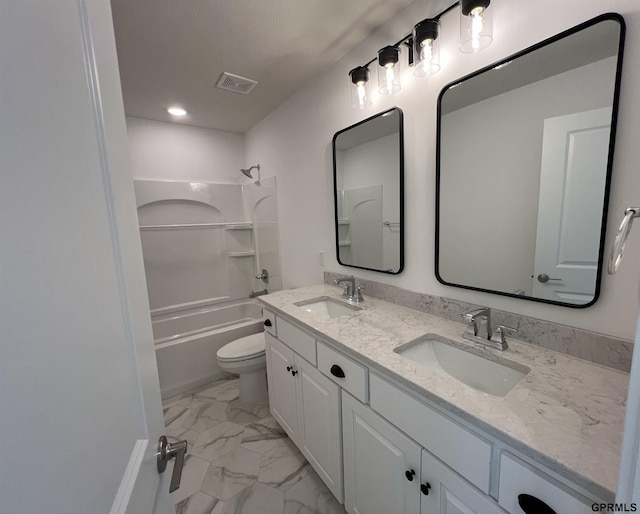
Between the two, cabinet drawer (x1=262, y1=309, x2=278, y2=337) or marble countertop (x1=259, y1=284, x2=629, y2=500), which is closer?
marble countertop (x1=259, y1=284, x2=629, y2=500)

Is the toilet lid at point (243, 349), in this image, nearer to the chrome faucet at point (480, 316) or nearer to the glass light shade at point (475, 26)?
the chrome faucet at point (480, 316)

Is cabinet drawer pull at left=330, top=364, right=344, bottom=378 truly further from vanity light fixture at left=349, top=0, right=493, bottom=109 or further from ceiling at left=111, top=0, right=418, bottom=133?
ceiling at left=111, top=0, right=418, bottom=133

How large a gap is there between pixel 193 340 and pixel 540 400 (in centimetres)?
260

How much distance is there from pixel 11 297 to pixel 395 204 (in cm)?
151

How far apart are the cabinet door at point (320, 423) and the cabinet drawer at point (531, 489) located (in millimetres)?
662

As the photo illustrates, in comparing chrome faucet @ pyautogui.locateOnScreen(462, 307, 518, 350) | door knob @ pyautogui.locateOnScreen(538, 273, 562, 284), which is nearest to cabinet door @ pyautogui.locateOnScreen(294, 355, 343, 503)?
chrome faucet @ pyautogui.locateOnScreen(462, 307, 518, 350)

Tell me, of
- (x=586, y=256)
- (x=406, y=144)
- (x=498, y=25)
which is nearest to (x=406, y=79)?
(x=406, y=144)

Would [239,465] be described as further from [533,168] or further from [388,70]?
[388,70]

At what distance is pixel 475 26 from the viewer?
1054 millimetres

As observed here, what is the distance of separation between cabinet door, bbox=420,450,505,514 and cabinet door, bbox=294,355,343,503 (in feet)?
1.46

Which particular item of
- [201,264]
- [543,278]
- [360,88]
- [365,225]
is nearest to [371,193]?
[365,225]

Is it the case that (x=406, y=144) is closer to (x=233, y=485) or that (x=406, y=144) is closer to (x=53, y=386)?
(x=53, y=386)

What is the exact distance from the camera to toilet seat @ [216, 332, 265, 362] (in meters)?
2.14

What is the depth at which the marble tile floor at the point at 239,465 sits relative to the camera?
1.42 m
